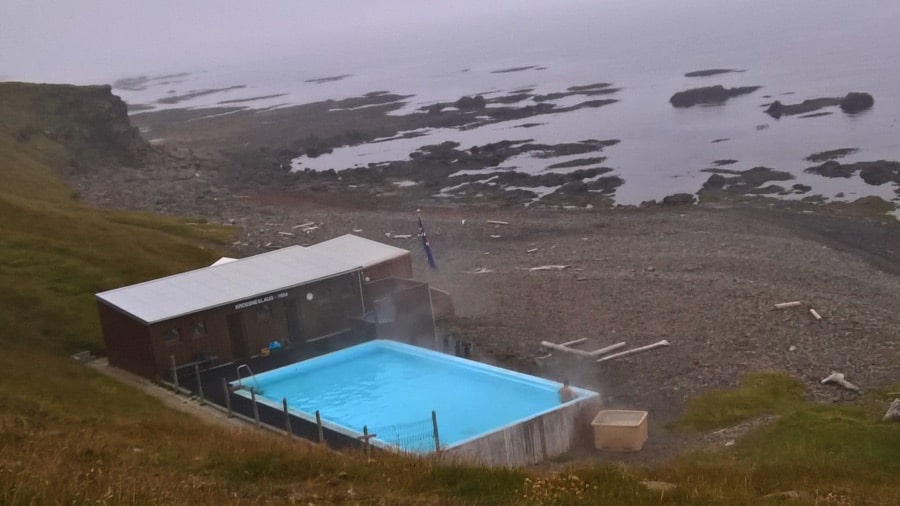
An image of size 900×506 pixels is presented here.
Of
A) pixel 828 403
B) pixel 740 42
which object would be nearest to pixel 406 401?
pixel 828 403

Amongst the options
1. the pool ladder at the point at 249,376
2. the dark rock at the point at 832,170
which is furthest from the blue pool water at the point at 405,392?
the dark rock at the point at 832,170

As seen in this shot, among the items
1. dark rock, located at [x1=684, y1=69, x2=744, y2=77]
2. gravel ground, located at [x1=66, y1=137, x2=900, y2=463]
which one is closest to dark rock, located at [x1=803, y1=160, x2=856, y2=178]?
gravel ground, located at [x1=66, y1=137, x2=900, y2=463]

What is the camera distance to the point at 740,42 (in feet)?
571

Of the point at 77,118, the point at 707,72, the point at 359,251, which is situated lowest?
the point at 707,72

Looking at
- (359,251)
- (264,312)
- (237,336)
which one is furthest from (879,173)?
(237,336)

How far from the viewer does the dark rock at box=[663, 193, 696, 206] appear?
5750 cm

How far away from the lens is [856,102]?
86.7 metres

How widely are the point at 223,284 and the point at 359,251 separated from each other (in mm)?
4721

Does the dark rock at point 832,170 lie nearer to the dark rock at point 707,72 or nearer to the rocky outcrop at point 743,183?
the rocky outcrop at point 743,183

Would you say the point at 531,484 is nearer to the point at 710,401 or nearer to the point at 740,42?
the point at 710,401

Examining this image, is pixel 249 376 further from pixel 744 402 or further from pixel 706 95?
pixel 706 95

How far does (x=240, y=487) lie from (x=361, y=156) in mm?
77767

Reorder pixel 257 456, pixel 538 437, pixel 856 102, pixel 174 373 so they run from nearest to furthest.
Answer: pixel 257 456 → pixel 538 437 → pixel 174 373 → pixel 856 102

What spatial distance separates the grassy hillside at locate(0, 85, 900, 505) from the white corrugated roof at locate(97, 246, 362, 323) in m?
2.24
